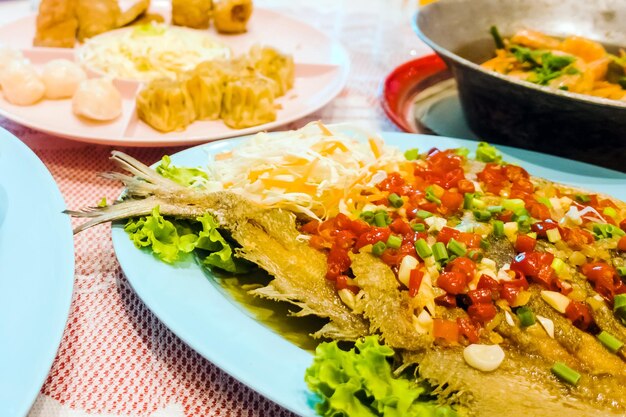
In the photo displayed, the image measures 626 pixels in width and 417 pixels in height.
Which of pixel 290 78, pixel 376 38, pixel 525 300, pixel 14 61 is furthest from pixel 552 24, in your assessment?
pixel 14 61

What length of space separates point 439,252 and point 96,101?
1.76m

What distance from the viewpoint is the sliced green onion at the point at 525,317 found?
1.56 metres

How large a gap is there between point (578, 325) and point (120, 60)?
2658 mm

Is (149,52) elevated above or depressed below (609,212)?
below

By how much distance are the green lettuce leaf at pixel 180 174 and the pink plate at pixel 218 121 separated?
0.35 meters

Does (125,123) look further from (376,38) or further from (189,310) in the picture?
(376,38)

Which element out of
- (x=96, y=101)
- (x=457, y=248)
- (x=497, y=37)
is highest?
(x=497, y=37)

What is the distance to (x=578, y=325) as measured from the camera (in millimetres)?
1606

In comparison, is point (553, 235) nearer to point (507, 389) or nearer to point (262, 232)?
point (507, 389)

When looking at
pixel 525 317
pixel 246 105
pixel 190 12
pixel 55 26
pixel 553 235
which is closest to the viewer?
pixel 525 317

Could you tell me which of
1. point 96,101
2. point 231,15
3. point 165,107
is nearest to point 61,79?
point 96,101

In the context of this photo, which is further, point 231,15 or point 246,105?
point 231,15

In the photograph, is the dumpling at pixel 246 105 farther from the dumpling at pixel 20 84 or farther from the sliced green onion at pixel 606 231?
the sliced green onion at pixel 606 231

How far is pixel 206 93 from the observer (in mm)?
2746
